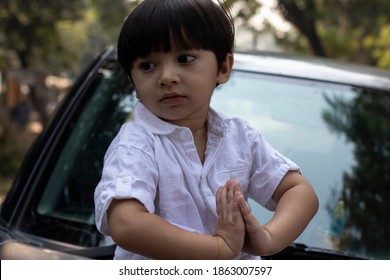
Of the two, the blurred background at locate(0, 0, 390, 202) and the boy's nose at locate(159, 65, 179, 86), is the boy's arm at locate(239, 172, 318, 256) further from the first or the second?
the blurred background at locate(0, 0, 390, 202)

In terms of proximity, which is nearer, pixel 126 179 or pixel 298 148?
pixel 126 179

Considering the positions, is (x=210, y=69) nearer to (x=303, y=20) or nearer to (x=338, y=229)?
(x=338, y=229)

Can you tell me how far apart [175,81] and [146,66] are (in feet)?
0.23

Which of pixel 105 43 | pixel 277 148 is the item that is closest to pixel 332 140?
pixel 277 148

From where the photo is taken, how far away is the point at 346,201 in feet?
7.17

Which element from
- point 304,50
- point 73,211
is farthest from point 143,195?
point 304,50

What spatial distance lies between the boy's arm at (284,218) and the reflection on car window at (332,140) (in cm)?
61

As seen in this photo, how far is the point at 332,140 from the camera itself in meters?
2.45

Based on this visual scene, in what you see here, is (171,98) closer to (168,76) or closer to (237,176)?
(168,76)

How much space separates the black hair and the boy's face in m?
0.02

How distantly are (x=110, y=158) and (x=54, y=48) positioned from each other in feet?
60.1

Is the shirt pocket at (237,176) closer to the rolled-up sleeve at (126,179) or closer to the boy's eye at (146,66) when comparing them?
the rolled-up sleeve at (126,179)

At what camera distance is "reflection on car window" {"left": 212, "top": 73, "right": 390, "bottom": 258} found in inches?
83.0

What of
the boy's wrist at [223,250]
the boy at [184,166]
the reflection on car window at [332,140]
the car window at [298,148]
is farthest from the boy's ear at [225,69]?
the reflection on car window at [332,140]
